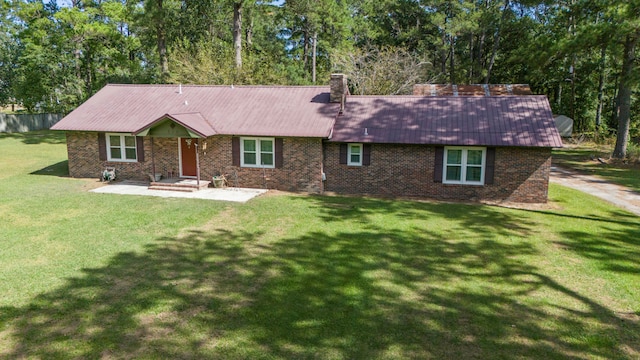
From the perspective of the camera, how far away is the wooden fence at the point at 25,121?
36781mm

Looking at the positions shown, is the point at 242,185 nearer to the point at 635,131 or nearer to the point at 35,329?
the point at 35,329

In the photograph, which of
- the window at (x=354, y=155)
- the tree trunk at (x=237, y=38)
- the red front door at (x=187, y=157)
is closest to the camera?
the window at (x=354, y=155)

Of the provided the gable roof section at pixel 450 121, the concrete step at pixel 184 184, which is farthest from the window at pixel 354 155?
the concrete step at pixel 184 184

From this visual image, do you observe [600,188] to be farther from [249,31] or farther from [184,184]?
[249,31]

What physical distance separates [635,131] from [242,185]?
34100 millimetres

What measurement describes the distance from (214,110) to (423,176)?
9287 mm

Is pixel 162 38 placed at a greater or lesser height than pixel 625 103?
greater

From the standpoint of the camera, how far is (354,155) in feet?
56.2

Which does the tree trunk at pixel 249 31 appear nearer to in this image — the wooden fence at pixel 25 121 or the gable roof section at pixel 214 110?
the gable roof section at pixel 214 110

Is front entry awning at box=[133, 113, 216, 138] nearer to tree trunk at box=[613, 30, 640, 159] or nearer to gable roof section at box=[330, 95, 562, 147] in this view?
gable roof section at box=[330, 95, 562, 147]

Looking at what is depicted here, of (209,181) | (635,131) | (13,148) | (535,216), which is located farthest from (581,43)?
(13,148)

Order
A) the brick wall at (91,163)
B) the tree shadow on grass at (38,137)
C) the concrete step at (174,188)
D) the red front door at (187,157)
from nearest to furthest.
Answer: the concrete step at (174,188) → the red front door at (187,157) → the brick wall at (91,163) → the tree shadow on grass at (38,137)

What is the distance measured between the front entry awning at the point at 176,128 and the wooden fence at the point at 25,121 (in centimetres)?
2803

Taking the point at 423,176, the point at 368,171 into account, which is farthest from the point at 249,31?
the point at 423,176
